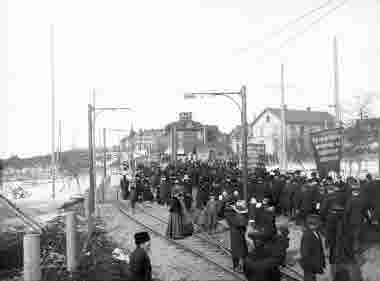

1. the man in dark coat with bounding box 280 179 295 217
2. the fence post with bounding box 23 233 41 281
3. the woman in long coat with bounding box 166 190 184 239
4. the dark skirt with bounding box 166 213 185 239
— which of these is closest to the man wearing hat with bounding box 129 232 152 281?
the fence post with bounding box 23 233 41 281

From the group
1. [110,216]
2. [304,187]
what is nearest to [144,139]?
[110,216]

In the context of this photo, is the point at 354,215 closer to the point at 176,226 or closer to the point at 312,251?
the point at 312,251

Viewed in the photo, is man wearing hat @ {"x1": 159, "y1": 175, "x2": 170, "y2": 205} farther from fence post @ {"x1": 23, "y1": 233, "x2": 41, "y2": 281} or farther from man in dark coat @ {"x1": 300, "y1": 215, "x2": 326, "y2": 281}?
man in dark coat @ {"x1": 300, "y1": 215, "x2": 326, "y2": 281}

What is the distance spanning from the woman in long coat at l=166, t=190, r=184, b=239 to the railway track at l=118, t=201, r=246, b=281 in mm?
213

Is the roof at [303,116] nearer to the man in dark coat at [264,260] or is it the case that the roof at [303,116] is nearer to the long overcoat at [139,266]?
the man in dark coat at [264,260]

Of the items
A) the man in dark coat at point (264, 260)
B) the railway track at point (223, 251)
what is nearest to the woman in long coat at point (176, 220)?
the railway track at point (223, 251)

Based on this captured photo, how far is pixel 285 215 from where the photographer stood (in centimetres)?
1462

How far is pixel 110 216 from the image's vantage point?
63.2ft

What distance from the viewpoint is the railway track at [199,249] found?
877cm

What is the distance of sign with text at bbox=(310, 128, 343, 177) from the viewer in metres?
11.3

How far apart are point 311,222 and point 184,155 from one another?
136 ft

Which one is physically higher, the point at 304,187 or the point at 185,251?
the point at 304,187

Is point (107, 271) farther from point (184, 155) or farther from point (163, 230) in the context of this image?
point (184, 155)

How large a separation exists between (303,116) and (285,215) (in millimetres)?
54458
